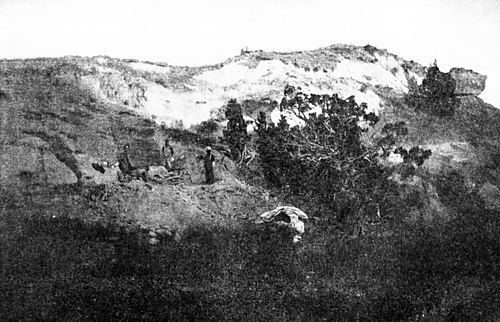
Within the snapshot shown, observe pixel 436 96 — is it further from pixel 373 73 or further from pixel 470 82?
pixel 470 82

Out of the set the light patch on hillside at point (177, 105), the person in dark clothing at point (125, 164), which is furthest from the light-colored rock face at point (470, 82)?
the person in dark clothing at point (125, 164)

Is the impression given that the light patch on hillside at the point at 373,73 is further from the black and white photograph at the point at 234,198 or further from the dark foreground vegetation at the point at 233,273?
the dark foreground vegetation at the point at 233,273

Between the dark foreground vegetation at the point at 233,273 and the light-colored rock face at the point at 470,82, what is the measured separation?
19.9 m

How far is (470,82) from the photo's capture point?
1353 inches

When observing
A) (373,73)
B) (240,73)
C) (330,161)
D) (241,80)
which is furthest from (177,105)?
(373,73)

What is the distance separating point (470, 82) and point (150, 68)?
73.4ft

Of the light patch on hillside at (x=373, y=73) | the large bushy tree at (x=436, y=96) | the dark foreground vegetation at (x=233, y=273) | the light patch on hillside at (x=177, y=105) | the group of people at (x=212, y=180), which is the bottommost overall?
the dark foreground vegetation at (x=233, y=273)

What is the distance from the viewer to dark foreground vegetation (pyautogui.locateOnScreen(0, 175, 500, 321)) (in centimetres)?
999

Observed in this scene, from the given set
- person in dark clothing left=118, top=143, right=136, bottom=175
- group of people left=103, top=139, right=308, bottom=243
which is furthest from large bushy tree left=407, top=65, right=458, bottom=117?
person in dark clothing left=118, top=143, right=136, bottom=175

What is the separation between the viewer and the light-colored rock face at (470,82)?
34.3 meters

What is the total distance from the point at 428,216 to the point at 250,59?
15114mm

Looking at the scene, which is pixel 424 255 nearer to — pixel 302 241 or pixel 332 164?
pixel 302 241

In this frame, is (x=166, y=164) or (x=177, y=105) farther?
(x=177, y=105)

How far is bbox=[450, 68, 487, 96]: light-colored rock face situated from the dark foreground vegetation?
19.9 meters
